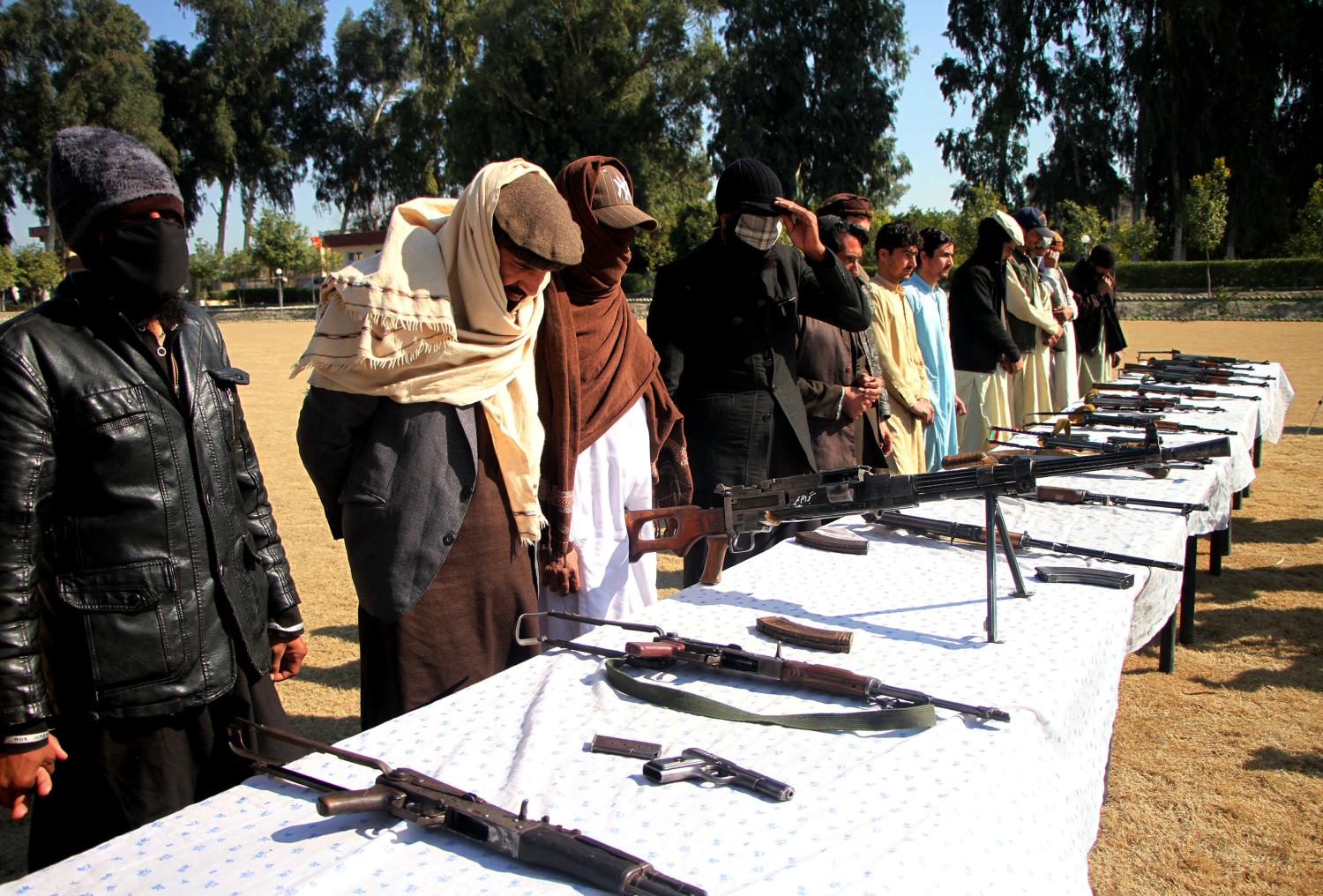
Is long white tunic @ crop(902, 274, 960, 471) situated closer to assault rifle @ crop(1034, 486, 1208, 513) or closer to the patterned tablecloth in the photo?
assault rifle @ crop(1034, 486, 1208, 513)

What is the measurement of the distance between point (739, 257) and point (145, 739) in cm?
269

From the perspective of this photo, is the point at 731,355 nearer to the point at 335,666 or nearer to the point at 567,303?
the point at 567,303

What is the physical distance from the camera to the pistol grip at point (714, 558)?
104 inches

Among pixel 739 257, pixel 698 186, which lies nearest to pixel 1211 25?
pixel 698 186

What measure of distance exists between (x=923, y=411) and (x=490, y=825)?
4.34 metres

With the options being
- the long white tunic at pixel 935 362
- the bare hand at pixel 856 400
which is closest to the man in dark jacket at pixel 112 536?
the bare hand at pixel 856 400

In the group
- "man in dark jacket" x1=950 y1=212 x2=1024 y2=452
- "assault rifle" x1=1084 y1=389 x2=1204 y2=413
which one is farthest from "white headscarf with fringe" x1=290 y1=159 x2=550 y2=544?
"man in dark jacket" x1=950 y1=212 x2=1024 y2=452

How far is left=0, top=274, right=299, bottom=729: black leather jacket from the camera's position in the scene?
1.78 meters

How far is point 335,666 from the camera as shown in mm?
4730

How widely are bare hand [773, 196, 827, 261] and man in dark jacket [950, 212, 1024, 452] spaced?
3157 mm

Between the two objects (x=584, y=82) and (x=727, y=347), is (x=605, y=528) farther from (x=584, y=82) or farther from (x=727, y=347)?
(x=584, y=82)

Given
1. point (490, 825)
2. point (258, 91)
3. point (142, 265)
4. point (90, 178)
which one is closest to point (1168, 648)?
point (490, 825)

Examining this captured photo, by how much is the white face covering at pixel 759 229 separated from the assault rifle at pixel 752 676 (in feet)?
6.18

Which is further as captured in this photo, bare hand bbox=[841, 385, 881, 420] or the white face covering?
bare hand bbox=[841, 385, 881, 420]
